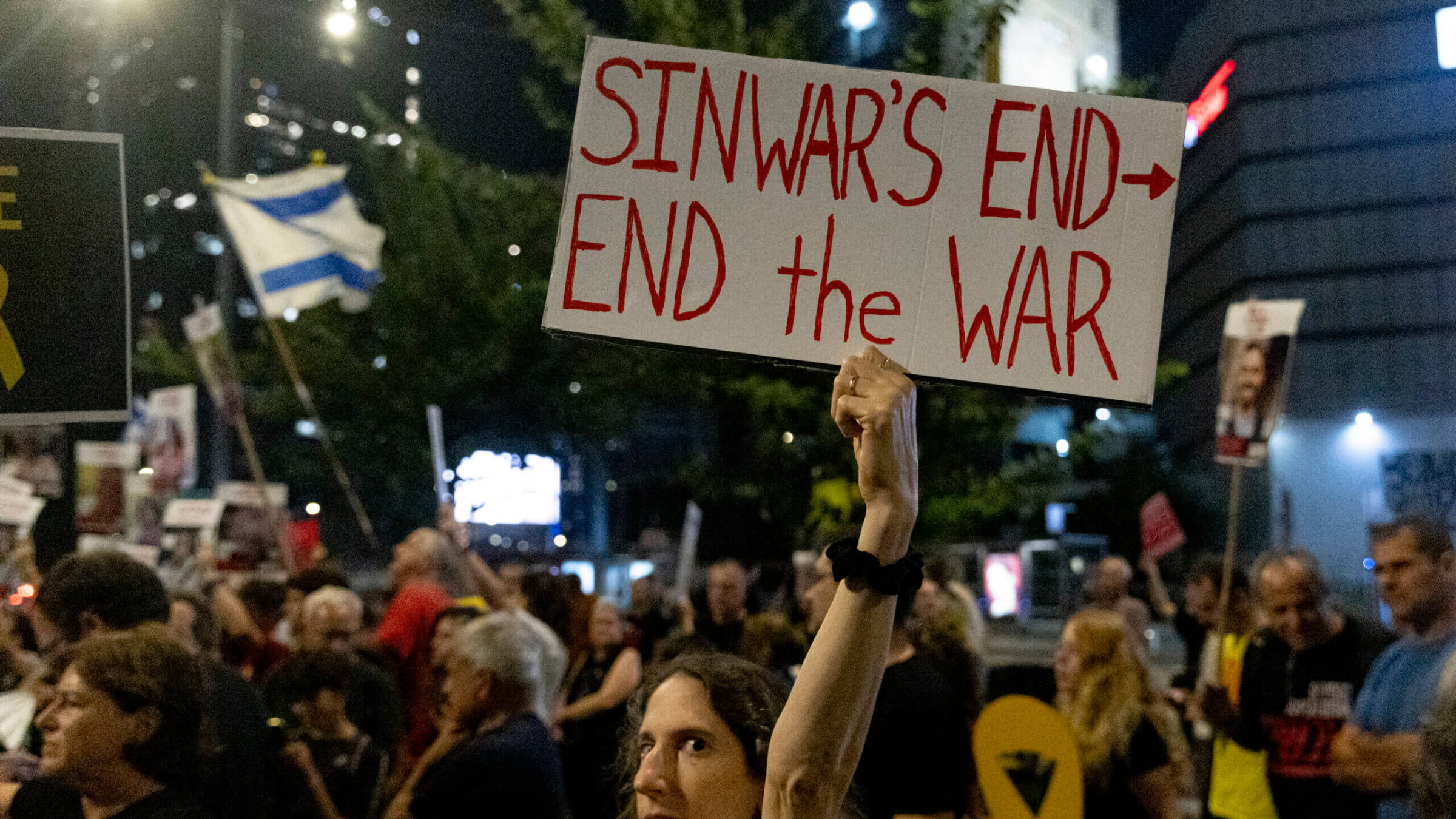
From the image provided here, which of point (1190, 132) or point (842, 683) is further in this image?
point (1190, 132)

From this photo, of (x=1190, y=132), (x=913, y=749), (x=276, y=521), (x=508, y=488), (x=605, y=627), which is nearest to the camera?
(x=913, y=749)

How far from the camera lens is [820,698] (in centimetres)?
159

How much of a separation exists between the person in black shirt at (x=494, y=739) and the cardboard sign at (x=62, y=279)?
1504 mm

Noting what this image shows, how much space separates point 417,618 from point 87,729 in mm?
3862

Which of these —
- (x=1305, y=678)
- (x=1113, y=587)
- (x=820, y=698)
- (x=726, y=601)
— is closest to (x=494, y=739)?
(x=820, y=698)

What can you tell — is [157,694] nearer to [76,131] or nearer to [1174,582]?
[76,131]

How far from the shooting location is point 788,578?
15070 millimetres

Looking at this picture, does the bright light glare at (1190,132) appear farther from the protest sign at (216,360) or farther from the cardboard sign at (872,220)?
the protest sign at (216,360)

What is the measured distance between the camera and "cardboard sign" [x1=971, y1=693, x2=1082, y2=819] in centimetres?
341

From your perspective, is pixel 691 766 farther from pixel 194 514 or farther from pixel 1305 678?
pixel 194 514

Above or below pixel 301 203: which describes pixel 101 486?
below

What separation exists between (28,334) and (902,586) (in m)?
2.31

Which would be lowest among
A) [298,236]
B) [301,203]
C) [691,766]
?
[691,766]

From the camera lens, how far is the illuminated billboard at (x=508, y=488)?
23797mm
